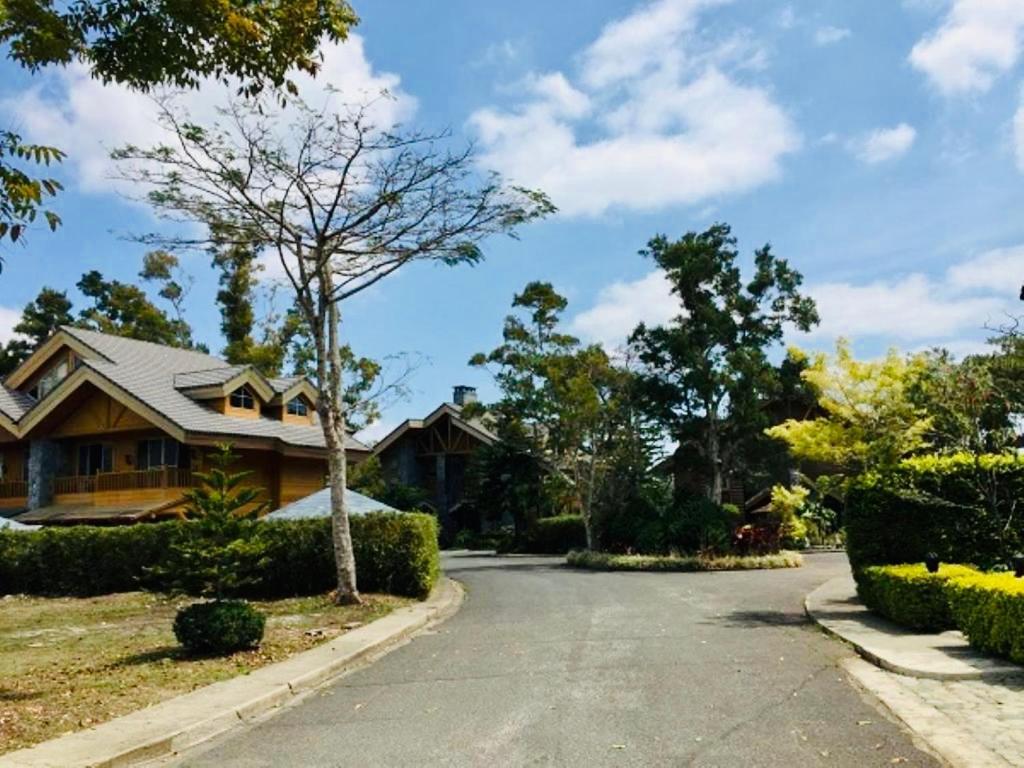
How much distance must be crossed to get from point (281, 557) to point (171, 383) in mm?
14306

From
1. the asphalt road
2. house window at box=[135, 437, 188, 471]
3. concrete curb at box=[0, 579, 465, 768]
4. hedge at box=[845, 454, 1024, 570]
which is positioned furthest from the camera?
house window at box=[135, 437, 188, 471]

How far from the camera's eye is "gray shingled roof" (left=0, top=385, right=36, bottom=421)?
3225 cm

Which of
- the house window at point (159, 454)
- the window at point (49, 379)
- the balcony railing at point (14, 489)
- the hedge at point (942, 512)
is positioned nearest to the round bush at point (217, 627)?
the hedge at point (942, 512)

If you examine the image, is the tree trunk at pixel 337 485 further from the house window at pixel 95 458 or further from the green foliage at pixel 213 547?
the house window at pixel 95 458

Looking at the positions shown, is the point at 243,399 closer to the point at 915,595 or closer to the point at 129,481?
the point at 129,481

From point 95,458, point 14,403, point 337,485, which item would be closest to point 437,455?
point 95,458

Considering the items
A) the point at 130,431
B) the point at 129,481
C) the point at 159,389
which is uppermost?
Result: the point at 159,389

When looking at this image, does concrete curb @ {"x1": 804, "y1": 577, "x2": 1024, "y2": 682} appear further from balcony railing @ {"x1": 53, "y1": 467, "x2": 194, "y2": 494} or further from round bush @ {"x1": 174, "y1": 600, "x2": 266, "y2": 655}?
balcony railing @ {"x1": 53, "y1": 467, "x2": 194, "y2": 494}

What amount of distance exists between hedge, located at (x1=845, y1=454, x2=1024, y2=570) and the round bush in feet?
33.6

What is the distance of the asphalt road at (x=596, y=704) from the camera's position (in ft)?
21.6

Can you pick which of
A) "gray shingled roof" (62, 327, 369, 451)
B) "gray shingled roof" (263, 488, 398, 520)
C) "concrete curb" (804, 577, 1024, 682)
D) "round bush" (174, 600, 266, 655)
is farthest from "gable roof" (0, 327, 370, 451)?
"concrete curb" (804, 577, 1024, 682)

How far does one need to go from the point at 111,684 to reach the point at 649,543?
2351cm

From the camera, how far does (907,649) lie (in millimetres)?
10594

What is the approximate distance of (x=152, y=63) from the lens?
24.0 ft
